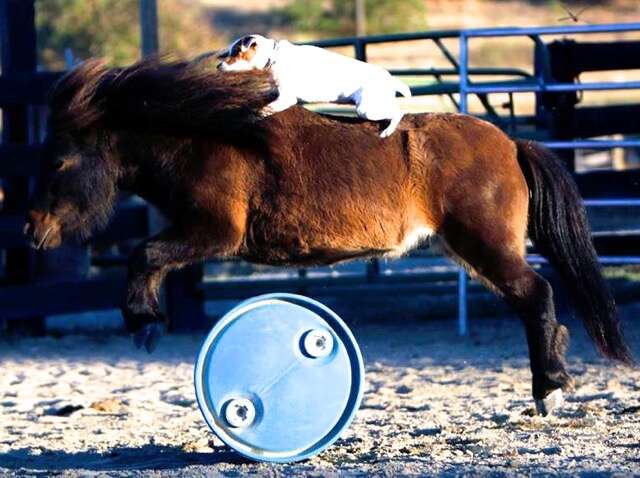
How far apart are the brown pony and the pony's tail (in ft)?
0.45

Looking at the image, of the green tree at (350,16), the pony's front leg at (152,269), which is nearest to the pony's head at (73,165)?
the pony's front leg at (152,269)

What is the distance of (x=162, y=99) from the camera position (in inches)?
215

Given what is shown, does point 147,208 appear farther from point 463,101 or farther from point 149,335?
point 149,335

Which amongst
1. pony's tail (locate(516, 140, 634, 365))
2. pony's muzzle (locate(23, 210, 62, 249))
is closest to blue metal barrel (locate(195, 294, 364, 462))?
pony's muzzle (locate(23, 210, 62, 249))

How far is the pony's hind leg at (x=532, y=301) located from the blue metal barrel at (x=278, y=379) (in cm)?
86

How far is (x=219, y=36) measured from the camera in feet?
118

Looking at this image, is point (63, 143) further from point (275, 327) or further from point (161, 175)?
point (275, 327)

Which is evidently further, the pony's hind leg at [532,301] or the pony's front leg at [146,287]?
the pony's hind leg at [532,301]

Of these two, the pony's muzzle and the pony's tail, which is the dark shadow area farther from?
the pony's tail

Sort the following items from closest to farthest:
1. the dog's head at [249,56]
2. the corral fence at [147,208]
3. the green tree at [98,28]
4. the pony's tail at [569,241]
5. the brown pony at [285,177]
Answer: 1. the brown pony at [285,177]
2. the dog's head at [249,56]
3. the pony's tail at [569,241]
4. the corral fence at [147,208]
5. the green tree at [98,28]

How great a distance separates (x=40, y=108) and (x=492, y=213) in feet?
16.3

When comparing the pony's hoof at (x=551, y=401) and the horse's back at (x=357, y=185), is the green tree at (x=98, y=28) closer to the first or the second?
the horse's back at (x=357, y=185)

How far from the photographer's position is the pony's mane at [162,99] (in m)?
5.41

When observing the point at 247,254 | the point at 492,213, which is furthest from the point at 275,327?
the point at 492,213
